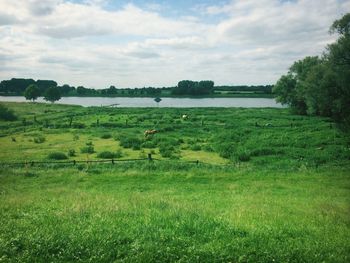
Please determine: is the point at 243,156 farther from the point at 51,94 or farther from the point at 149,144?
the point at 51,94

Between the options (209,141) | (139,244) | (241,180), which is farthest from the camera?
(209,141)

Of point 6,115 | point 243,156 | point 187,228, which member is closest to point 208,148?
point 243,156

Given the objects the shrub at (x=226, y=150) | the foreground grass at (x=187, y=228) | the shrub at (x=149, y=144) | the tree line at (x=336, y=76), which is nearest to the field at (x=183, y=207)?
the foreground grass at (x=187, y=228)

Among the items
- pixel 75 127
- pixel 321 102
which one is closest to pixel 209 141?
pixel 321 102

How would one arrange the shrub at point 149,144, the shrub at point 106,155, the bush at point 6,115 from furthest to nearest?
the bush at point 6,115 → the shrub at point 149,144 → the shrub at point 106,155

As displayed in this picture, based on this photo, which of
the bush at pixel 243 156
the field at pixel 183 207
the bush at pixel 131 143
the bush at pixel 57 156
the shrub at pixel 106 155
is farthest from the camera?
the bush at pixel 131 143

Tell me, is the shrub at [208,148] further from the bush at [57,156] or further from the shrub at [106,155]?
the bush at [57,156]

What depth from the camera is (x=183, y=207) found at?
47.2ft

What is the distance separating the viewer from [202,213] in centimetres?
1314

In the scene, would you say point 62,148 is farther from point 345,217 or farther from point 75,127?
point 345,217

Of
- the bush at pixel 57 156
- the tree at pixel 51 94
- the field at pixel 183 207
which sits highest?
the tree at pixel 51 94

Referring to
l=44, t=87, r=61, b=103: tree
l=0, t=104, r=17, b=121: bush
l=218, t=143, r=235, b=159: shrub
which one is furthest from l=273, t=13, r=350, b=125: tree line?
l=44, t=87, r=61, b=103: tree

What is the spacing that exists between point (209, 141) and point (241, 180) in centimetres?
2370

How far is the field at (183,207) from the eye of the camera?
30.8ft
